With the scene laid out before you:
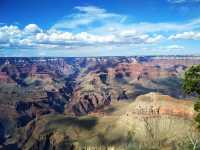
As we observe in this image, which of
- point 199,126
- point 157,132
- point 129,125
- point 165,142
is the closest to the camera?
point 199,126

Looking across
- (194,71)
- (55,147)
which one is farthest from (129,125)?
(194,71)

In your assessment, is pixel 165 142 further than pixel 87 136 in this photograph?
No

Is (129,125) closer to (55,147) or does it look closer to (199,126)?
(55,147)

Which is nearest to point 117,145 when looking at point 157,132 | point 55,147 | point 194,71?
point 157,132

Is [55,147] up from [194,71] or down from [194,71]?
down

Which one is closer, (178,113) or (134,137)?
(134,137)

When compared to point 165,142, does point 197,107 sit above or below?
above

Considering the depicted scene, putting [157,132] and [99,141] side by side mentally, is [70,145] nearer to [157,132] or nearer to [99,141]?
[99,141]

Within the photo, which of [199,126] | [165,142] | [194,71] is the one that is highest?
[194,71]

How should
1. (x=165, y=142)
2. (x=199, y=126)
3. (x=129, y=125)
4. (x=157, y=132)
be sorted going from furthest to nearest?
(x=129, y=125), (x=157, y=132), (x=165, y=142), (x=199, y=126)
